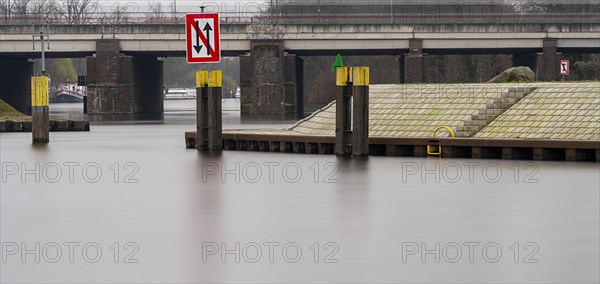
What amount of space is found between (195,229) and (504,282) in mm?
8620

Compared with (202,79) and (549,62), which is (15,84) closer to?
(549,62)

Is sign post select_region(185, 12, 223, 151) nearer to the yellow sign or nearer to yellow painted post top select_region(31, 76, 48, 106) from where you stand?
the yellow sign

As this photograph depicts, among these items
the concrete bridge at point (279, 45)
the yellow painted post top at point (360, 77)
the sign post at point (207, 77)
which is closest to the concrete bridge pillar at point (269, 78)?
the concrete bridge at point (279, 45)

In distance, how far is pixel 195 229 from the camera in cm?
2678

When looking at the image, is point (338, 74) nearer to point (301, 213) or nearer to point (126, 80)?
point (301, 213)

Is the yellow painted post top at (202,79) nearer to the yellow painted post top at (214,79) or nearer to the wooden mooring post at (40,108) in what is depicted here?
the yellow painted post top at (214,79)

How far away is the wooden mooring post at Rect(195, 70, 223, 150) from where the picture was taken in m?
46.5

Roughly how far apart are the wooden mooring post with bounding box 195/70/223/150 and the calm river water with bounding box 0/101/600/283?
0.98 metres

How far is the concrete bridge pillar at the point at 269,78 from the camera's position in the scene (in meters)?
97.6

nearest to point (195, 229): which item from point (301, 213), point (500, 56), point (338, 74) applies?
point (301, 213)

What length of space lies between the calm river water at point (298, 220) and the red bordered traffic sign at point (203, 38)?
12.2 ft

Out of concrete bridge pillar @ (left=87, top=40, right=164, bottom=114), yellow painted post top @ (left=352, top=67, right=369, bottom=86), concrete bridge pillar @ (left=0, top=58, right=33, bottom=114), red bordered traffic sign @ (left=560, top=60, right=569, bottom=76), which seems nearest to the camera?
yellow painted post top @ (left=352, top=67, right=369, bottom=86)

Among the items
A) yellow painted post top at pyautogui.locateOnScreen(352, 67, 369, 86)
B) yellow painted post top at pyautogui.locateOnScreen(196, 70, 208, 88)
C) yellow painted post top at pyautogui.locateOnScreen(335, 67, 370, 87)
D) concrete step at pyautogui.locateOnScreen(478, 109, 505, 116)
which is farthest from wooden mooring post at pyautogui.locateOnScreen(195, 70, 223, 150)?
concrete step at pyautogui.locateOnScreen(478, 109, 505, 116)

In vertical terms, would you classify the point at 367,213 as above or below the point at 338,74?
Result: below
